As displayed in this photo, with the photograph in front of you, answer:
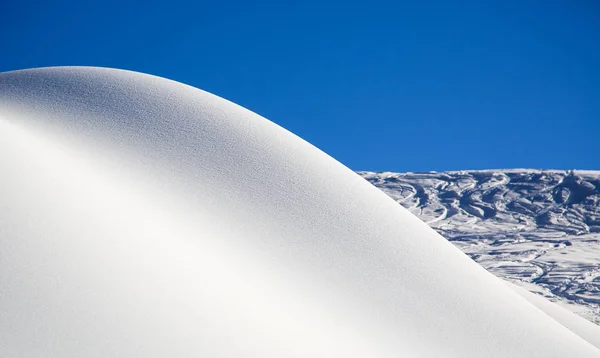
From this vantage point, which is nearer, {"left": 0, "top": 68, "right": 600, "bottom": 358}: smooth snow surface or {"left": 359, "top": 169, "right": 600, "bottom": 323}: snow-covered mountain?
{"left": 0, "top": 68, "right": 600, "bottom": 358}: smooth snow surface

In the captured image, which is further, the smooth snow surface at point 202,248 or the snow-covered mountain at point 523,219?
the snow-covered mountain at point 523,219

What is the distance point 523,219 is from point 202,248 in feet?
95.7

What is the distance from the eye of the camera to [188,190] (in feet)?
22.1

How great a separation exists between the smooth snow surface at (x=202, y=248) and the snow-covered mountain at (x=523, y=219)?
8131mm

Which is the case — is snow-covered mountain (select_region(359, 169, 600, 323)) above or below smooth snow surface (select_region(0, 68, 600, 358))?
above

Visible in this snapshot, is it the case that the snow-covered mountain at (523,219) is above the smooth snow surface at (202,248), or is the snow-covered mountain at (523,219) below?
above

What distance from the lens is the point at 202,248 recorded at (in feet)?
18.8

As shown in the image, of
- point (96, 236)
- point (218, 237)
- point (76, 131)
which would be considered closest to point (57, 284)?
point (96, 236)

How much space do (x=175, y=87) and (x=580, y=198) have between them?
100 feet

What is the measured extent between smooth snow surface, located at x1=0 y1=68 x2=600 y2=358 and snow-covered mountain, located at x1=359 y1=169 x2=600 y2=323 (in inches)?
320

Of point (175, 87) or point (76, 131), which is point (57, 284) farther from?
point (175, 87)

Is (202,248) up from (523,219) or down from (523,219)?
down

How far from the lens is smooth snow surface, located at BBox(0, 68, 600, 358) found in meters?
4.34

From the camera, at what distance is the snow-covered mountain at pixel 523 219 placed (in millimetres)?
18078
